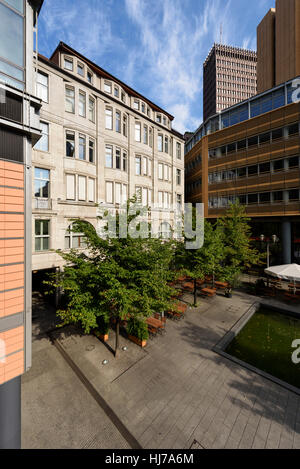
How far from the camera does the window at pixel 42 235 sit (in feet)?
46.5

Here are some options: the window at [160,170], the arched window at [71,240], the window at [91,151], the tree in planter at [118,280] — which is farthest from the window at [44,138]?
the window at [160,170]

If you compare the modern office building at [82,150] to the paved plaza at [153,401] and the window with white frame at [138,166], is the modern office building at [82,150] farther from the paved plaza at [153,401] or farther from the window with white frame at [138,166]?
the paved plaza at [153,401]

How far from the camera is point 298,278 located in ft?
41.3

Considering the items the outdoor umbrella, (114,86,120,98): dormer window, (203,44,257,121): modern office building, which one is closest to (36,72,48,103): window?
(114,86,120,98): dormer window

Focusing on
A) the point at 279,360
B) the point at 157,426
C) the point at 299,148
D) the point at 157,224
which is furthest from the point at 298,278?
the point at 299,148

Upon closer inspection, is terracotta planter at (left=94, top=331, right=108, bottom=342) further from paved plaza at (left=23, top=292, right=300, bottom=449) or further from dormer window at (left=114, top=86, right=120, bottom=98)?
dormer window at (left=114, top=86, right=120, bottom=98)

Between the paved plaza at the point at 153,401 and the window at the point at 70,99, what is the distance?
17.1m

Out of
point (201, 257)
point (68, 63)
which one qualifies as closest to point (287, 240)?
point (201, 257)

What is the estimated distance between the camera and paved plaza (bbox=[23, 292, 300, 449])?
5680 millimetres

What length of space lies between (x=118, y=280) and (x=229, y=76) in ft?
403

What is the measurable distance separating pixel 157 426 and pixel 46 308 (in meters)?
12.4

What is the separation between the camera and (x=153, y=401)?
6.84m

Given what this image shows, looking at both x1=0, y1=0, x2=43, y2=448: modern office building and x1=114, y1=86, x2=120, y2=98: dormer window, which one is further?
x1=114, y1=86, x2=120, y2=98: dormer window

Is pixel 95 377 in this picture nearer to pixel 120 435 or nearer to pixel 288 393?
pixel 120 435
